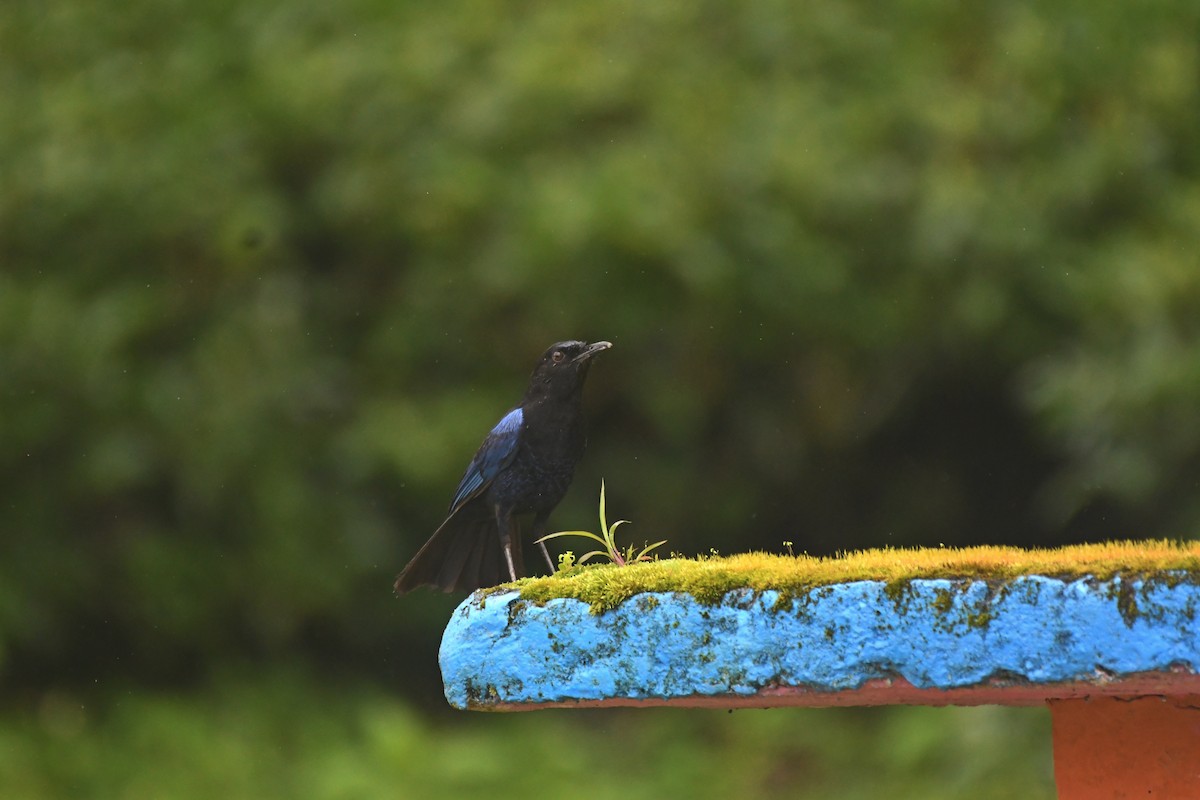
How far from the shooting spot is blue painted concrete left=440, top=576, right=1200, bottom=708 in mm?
1454

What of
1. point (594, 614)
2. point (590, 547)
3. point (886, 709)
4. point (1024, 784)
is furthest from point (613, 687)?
point (886, 709)

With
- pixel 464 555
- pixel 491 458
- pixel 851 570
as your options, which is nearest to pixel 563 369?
pixel 491 458

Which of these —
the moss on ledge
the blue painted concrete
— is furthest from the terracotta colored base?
the blue painted concrete

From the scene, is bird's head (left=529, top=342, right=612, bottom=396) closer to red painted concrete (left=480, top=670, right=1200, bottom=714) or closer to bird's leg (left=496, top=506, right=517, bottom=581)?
bird's leg (left=496, top=506, right=517, bottom=581)

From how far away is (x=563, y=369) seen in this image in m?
2.43

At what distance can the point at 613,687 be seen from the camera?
166 cm

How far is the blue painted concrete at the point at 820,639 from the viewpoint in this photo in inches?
57.2

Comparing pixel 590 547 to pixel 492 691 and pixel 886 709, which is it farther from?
pixel 492 691

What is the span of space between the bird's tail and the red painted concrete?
64 cm

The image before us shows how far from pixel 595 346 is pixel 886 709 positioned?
390 cm

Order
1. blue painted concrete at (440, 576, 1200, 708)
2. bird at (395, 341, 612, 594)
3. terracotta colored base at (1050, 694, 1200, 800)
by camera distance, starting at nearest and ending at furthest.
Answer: blue painted concrete at (440, 576, 1200, 708) < terracotta colored base at (1050, 694, 1200, 800) < bird at (395, 341, 612, 594)

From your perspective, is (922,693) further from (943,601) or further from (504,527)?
(504,527)

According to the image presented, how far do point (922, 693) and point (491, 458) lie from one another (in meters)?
0.95

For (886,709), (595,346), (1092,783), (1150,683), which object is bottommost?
(886,709)
